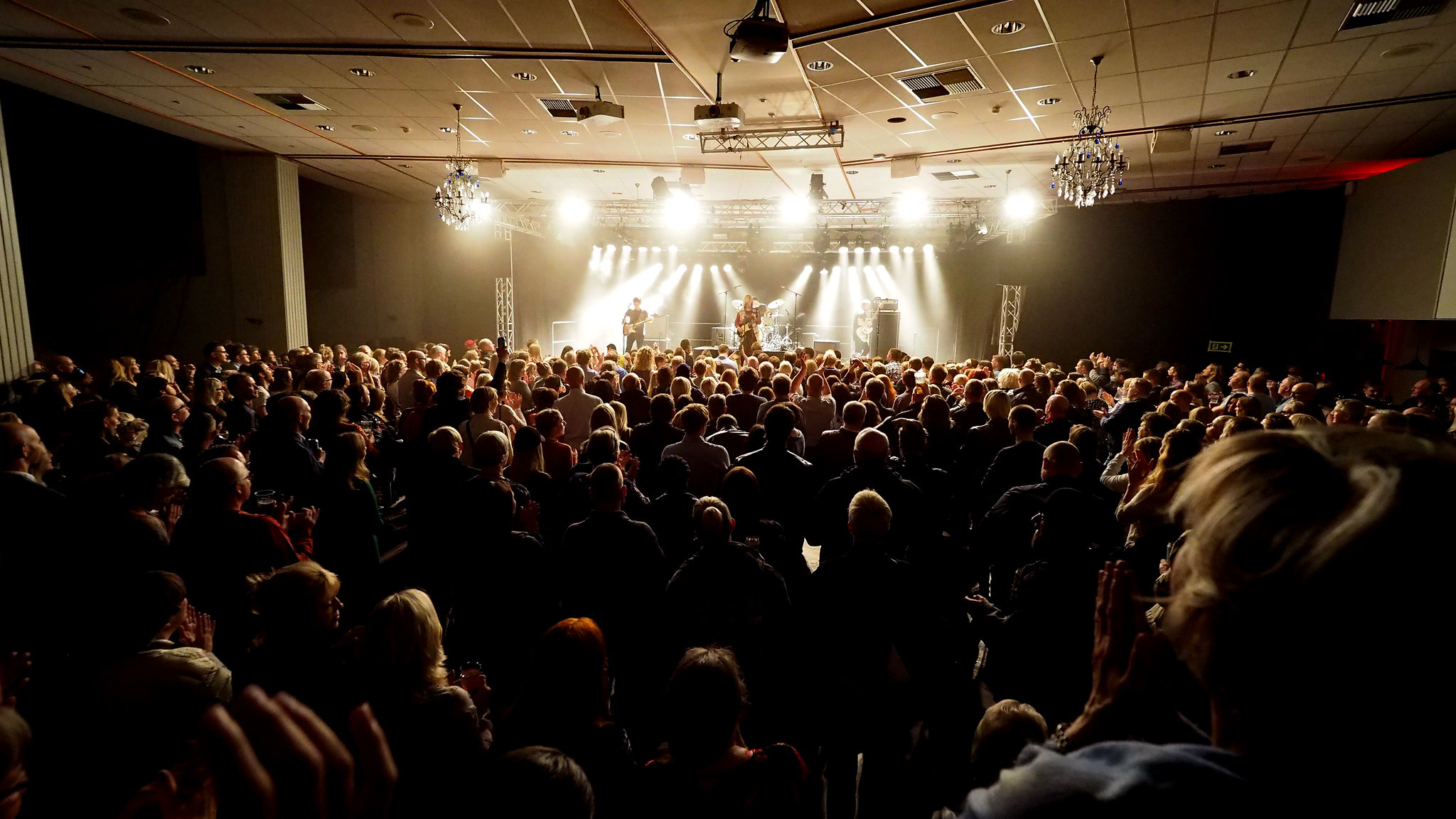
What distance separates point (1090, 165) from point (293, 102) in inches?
367

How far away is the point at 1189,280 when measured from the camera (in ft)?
41.5

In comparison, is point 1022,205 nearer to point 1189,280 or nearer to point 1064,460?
point 1189,280

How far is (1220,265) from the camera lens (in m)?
12.4

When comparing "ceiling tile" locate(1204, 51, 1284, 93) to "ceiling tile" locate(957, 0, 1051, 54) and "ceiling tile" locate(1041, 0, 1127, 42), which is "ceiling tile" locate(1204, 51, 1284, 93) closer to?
"ceiling tile" locate(1041, 0, 1127, 42)

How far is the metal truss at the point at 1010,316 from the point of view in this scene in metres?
14.4

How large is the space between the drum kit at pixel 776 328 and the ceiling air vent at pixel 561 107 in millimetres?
10659

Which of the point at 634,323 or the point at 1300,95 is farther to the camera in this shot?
the point at 634,323

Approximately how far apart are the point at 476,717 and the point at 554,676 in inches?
9.9

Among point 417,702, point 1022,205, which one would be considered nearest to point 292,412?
point 417,702

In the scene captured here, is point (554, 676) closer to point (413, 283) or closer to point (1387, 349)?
point (1387, 349)

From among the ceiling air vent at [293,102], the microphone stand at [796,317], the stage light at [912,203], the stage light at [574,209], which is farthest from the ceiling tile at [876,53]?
the microphone stand at [796,317]

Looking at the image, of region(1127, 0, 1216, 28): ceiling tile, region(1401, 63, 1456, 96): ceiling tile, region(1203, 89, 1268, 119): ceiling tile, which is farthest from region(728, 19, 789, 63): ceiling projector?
region(1401, 63, 1456, 96): ceiling tile

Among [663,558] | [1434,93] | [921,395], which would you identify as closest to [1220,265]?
[1434,93]

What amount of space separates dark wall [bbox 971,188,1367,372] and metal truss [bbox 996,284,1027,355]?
0.92 ft
